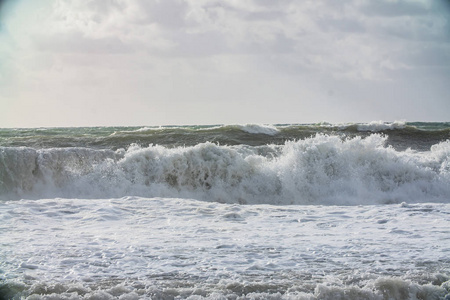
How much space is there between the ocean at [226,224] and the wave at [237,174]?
0.03m

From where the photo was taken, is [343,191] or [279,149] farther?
Result: [279,149]

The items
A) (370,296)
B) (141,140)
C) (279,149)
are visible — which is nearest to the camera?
(370,296)

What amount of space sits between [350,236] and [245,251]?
1.35 metres

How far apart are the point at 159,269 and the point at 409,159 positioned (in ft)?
26.8

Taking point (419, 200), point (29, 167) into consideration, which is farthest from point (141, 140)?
point (419, 200)

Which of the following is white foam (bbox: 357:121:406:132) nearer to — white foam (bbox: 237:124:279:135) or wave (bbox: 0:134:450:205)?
white foam (bbox: 237:124:279:135)

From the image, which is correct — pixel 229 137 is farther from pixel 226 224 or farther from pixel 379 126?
pixel 226 224

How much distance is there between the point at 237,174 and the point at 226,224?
15.1 feet

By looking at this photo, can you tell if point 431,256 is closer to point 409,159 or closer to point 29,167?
point 409,159

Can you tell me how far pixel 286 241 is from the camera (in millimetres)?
5359

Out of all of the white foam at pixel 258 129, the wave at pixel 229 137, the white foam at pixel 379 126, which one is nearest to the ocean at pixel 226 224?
the wave at pixel 229 137

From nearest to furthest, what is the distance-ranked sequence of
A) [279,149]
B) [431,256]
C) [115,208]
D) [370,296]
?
[370,296] → [431,256] → [115,208] → [279,149]

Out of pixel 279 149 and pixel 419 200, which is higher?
pixel 279 149

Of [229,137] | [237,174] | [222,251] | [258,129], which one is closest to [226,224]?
[222,251]
